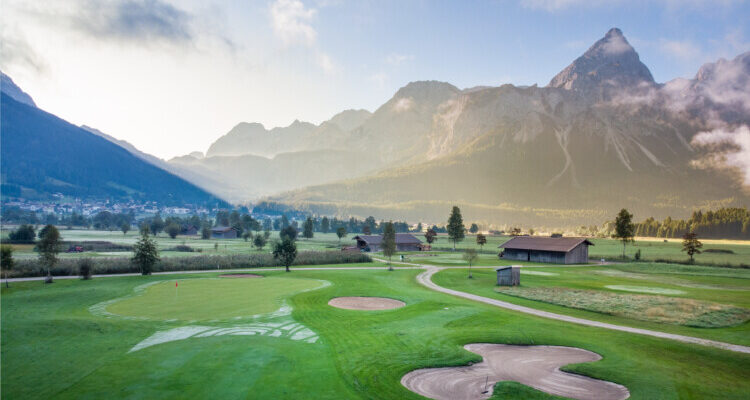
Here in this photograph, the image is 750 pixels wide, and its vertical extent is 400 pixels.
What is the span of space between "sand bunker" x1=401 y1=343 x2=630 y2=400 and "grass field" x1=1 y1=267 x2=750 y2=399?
2.05 ft

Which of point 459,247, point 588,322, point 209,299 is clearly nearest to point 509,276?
point 588,322

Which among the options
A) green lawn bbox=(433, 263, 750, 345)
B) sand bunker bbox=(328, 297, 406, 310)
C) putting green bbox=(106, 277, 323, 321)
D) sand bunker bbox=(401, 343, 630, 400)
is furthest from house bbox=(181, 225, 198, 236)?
sand bunker bbox=(401, 343, 630, 400)

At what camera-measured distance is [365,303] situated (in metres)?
34.0

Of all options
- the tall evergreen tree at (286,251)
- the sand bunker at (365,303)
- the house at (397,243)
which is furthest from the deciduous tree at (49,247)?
the house at (397,243)

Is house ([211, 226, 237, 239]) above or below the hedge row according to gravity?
above

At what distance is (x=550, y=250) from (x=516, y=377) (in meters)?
64.2

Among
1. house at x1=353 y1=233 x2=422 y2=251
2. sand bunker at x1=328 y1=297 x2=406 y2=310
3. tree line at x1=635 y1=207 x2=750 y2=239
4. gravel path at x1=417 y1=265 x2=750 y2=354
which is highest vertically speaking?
tree line at x1=635 y1=207 x2=750 y2=239

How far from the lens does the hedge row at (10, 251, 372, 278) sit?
49.3m

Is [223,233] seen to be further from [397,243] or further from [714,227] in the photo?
[714,227]

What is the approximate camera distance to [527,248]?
78.5 metres

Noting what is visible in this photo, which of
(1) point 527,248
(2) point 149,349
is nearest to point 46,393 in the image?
(2) point 149,349

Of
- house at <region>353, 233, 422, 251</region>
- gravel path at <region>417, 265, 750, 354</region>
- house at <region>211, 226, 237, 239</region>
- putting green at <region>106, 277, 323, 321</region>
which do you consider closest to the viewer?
gravel path at <region>417, 265, 750, 354</region>

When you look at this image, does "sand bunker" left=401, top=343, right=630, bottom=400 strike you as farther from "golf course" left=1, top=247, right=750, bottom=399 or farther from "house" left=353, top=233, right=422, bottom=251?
"house" left=353, top=233, right=422, bottom=251

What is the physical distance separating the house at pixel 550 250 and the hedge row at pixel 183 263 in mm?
32282
